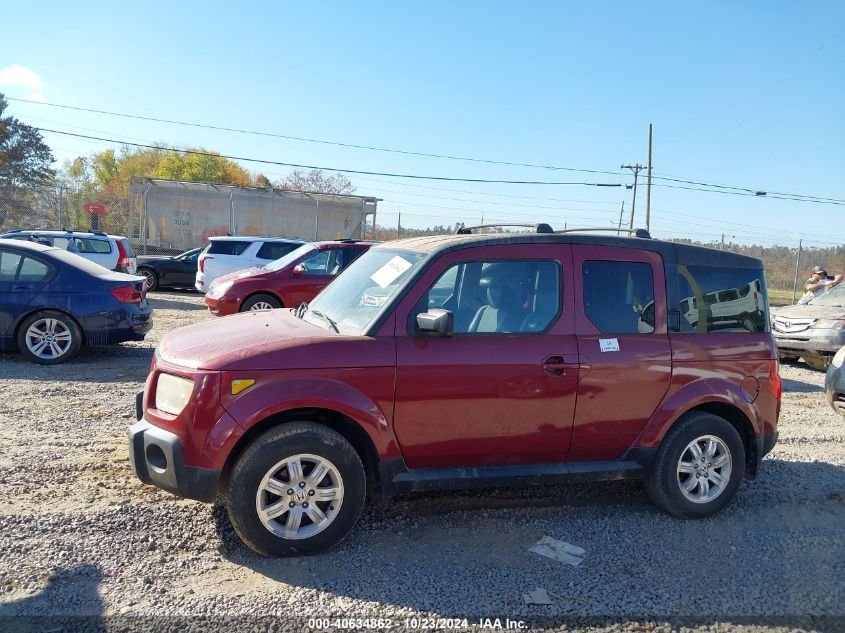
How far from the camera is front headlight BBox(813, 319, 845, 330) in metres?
10.6

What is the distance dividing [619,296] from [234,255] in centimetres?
1312

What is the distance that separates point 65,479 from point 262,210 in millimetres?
22024

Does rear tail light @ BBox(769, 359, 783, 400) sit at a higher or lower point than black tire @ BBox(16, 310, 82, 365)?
higher

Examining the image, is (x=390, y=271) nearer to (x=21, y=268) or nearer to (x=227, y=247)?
(x=21, y=268)

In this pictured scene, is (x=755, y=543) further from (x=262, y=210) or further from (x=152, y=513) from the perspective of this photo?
(x=262, y=210)

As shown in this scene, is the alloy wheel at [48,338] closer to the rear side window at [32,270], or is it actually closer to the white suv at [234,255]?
the rear side window at [32,270]

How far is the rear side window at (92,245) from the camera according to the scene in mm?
15500

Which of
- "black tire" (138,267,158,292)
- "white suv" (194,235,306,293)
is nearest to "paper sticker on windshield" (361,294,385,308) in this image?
"white suv" (194,235,306,293)

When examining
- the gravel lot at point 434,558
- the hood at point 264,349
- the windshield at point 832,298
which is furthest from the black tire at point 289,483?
the windshield at point 832,298

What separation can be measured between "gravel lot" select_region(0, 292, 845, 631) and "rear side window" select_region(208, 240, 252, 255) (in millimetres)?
11319

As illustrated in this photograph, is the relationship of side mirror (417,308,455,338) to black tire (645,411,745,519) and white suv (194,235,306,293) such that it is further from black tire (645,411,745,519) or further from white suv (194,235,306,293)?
white suv (194,235,306,293)

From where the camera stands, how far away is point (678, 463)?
439cm

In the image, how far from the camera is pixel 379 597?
10.9 feet

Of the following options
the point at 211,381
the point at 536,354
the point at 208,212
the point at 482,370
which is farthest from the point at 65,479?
the point at 208,212
